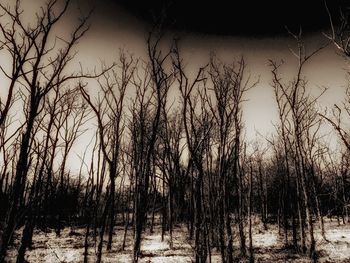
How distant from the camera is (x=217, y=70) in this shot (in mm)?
11273

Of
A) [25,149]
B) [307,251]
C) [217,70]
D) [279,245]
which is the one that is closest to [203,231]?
[25,149]

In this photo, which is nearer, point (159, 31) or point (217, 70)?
point (159, 31)

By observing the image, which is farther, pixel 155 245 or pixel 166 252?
pixel 155 245

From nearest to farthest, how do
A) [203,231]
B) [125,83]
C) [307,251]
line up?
[203,231], [125,83], [307,251]

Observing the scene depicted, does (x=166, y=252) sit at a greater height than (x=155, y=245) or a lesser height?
lesser

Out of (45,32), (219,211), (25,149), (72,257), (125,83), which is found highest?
(125,83)

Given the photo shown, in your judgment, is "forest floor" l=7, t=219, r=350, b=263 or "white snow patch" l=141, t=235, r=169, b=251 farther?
"white snow patch" l=141, t=235, r=169, b=251

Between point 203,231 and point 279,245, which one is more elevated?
point 203,231

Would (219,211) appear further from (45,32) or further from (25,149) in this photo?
(45,32)

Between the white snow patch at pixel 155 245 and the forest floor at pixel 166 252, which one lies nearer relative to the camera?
the forest floor at pixel 166 252

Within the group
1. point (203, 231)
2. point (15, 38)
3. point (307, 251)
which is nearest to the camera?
point (15, 38)

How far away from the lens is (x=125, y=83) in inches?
573

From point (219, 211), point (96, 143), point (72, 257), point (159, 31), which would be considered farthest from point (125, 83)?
point (72, 257)

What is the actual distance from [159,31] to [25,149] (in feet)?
14.2
